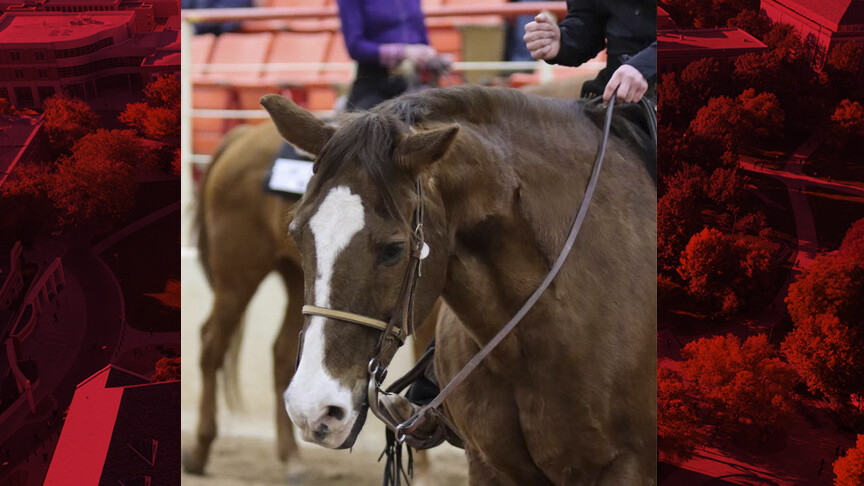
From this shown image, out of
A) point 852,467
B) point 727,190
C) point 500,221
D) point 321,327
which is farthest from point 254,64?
point 852,467

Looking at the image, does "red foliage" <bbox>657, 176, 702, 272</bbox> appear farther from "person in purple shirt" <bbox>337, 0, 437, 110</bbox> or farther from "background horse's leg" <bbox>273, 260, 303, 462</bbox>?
"background horse's leg" <bbox>273, 260, 303, 462</bbox>

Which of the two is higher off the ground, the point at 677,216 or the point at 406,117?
the point at 406,117

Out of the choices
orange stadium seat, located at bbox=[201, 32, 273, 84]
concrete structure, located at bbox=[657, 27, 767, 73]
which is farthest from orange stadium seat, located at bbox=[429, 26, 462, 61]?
concrete structure, located at bbox=[657, 27, 767, 73]

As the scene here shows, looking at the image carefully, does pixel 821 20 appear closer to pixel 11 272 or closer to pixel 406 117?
pixel 406 117

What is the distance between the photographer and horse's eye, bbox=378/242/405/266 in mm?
1354

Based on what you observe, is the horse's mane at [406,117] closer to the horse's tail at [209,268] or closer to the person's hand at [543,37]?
the person's hand at [543,37]

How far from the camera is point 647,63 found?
207 centimetres

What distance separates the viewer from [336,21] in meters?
2.60

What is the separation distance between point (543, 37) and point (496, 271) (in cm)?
101

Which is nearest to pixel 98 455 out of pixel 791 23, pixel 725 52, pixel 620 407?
pixel 620 407

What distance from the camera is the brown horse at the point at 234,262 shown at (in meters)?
2.62

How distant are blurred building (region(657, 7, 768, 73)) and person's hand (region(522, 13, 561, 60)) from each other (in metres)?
0.53

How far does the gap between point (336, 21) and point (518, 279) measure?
1448 mm

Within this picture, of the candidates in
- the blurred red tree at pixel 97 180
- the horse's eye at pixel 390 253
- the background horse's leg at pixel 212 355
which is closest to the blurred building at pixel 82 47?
the blurred red tree at pixel 97 180
